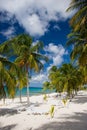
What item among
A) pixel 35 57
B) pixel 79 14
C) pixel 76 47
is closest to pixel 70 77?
pixel 35 57

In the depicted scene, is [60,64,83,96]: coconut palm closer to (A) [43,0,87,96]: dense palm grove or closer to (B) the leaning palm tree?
(A) [43,0,87,96]: dense palm grove

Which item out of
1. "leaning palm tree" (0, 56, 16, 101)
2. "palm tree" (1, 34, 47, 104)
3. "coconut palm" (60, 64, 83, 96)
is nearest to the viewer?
"leaning palm tree" (0, 56, 16, 101)

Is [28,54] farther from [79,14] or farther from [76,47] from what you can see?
[79,14]

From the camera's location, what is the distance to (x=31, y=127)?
13375 millimetres

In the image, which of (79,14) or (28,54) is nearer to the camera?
(79,14)

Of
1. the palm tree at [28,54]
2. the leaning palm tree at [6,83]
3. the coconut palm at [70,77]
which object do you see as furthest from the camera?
the coconut palm at [70,77]

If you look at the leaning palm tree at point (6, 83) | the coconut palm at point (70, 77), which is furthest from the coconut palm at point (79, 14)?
the coconut palm at point (70, 77)

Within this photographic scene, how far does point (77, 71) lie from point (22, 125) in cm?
2167

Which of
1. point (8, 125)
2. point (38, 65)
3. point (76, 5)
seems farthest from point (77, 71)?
point (8, 125)

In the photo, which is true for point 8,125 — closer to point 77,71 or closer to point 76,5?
point 76,5

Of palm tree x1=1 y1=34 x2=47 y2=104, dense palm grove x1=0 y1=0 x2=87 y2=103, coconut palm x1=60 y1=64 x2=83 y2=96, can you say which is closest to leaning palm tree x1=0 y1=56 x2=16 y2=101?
dense palm grove x1=0 y1=0 x2=87 y2=103

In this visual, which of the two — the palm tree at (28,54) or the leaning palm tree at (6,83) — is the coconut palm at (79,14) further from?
the palm tree at (28,54)

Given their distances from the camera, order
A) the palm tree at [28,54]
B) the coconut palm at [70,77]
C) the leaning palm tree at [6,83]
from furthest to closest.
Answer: the coconut palm at [70,77], the palm tree at [28,54], the leaning palm tree at [6,83]

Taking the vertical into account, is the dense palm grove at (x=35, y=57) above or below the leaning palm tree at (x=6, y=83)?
above
